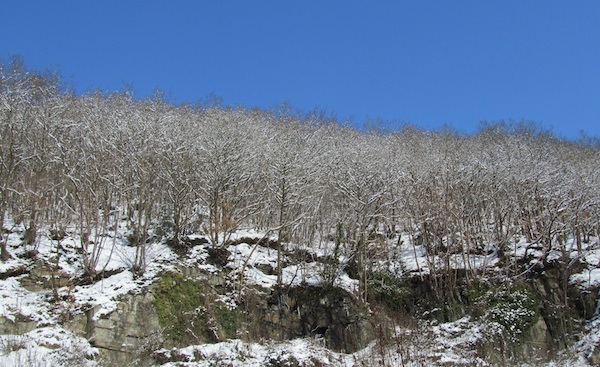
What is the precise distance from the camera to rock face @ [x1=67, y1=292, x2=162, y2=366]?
12.5m

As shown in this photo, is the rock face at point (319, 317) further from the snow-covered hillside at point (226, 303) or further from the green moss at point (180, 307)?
the green moss at point (180, 307)

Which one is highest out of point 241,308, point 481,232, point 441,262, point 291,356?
point 481,232

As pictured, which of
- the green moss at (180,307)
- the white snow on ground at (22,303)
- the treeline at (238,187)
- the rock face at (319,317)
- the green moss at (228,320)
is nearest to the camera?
the white snow on ground at (22,303)

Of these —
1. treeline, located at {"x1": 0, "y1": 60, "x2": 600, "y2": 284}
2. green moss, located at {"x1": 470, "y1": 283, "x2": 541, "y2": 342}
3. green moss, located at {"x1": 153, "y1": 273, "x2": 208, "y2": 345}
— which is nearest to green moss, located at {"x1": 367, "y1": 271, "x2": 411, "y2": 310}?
treeline, located at {"x1": 0, "y1": 60, "x2": 600, "y2": 284}

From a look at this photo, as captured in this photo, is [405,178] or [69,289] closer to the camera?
[69,289]

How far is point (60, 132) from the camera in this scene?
1891 cm

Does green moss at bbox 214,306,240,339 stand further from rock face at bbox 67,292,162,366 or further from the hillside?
rock face at bbox 67,292,162,366

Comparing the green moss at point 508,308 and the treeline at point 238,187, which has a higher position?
the treeline at point 238,187

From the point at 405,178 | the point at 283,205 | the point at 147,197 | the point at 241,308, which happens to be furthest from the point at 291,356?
the point at 405,178

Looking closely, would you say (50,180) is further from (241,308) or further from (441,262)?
(441,262)

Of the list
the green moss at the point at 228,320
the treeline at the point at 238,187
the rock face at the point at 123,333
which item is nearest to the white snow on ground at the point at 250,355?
the rock face at the point at 123,333

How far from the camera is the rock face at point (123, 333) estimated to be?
41.0 feet

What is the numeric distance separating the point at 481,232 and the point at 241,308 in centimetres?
1100

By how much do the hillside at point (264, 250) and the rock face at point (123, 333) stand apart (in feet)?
0.13
